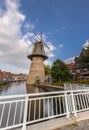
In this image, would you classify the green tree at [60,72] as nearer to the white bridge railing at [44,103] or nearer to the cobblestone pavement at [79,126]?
the white bridge railing at [44,103]

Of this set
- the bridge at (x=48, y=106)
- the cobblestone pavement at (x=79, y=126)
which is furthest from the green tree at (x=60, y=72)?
the cobblestone pavement at (x=79, y=126)

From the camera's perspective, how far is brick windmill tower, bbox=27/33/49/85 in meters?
38.0

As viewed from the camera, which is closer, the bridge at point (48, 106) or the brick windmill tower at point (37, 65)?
the bridge at point (48, 106)

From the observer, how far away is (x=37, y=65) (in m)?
38.7

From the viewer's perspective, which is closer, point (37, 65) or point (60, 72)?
point (60, 72)

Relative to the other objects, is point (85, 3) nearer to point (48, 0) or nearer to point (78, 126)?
point (48, 0)

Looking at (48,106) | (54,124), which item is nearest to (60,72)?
(48,106)

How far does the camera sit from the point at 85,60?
27.8 meters

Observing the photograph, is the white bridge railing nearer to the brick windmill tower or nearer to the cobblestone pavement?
the cobblestone pavement

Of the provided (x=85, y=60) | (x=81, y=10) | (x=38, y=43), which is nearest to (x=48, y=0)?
(x=81, y=10)

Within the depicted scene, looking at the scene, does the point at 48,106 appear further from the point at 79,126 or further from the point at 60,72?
the point at 60,72

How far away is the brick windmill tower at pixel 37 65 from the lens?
1496 inches

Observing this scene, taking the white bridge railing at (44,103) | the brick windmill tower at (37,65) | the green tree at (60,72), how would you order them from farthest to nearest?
the brick windmill tower at (37,65), the green tree at (60,72), the white bridge railing at (44,103)

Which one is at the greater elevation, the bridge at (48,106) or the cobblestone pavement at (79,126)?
the bridge at (48,106)
